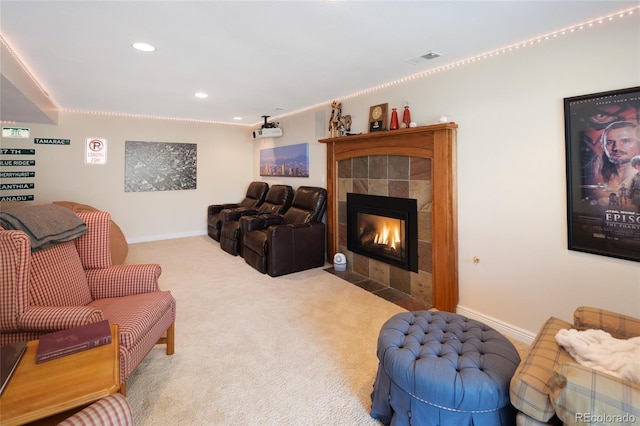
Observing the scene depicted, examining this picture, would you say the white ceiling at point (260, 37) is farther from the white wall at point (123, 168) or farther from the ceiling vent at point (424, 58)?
the white wall at point (123, 168)

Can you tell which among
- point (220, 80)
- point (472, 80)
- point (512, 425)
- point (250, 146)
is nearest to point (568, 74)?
point (472, 80)

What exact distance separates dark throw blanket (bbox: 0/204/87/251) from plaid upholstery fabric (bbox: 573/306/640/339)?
301cm

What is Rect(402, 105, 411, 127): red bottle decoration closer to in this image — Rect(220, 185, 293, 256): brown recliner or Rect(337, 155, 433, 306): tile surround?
Rect(337, 155, 433, 306): tile surround

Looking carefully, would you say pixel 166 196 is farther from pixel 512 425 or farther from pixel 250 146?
pixel 512 425

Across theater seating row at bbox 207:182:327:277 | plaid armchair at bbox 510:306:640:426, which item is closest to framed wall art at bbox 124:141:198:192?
theater seating row at bbox 207:182:327:277

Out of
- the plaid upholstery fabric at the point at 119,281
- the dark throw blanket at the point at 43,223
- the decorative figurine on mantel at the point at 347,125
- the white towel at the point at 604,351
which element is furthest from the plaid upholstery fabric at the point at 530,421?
the decorative figurine on mantel at the point at 347,125

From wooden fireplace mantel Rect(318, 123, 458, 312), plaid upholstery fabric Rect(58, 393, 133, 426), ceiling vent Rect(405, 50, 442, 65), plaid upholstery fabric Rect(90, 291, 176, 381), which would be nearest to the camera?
plaid upholstery fabric Rect(58, 393, 133, 426)

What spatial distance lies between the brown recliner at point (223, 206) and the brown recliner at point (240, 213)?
31cm

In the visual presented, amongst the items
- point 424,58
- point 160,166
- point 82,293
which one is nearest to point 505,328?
point 424,58

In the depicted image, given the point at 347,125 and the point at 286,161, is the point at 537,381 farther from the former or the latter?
the point at 286,161

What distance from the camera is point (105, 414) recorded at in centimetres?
110

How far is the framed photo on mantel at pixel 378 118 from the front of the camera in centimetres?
363

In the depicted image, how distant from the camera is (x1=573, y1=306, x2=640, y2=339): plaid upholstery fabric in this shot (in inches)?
61.8

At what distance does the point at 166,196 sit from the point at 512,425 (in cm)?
622
